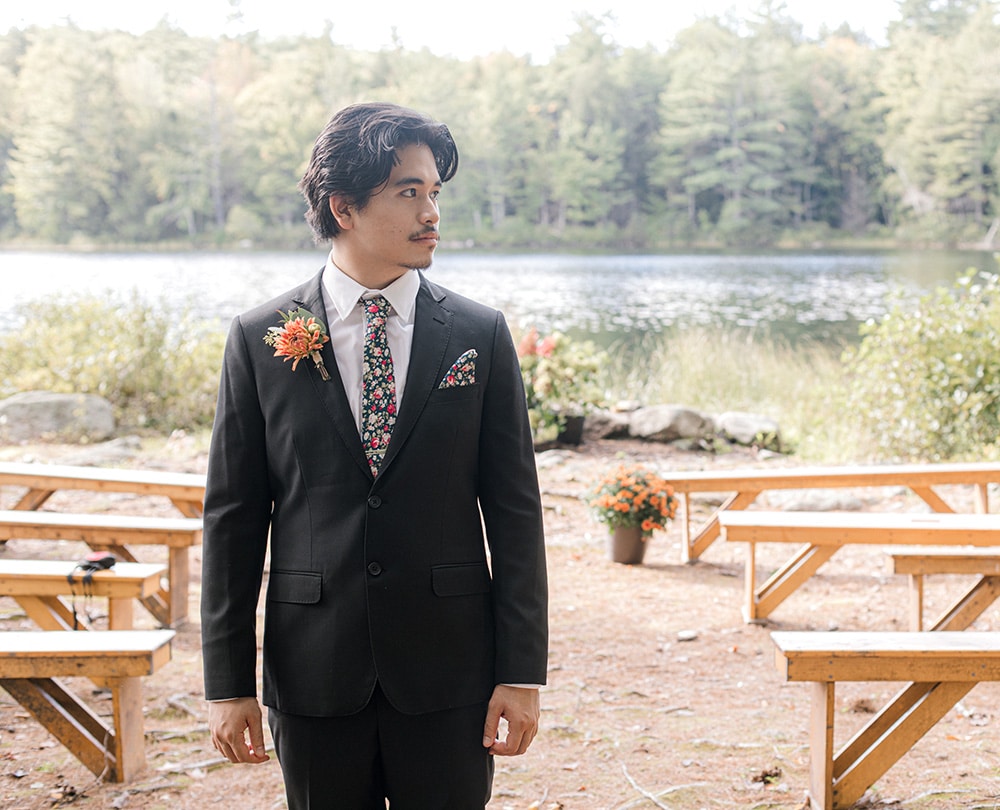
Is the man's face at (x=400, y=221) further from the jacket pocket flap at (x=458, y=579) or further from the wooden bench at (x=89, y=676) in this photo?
the wooden bench at (x=89, y=676)

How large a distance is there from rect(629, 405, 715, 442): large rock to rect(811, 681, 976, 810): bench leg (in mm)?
6359

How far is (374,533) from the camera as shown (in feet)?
5.88

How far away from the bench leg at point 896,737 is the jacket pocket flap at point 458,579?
1446 millimetres

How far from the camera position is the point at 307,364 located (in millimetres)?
1840

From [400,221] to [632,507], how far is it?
402 cm

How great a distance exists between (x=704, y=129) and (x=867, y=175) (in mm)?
8636

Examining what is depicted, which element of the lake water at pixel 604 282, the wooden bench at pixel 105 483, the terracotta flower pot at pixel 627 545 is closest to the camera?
the wooden bench at pixel 105 483

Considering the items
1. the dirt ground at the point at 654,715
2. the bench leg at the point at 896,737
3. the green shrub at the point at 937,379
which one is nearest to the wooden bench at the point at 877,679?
the bench leg at the point at 896,737

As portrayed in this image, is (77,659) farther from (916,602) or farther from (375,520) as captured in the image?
(916,602)

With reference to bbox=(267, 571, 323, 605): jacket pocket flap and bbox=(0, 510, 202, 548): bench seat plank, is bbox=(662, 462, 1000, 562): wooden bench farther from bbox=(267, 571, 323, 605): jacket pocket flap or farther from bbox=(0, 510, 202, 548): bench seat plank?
bbox=(267, 571, 323, 605): jacket pocket flap

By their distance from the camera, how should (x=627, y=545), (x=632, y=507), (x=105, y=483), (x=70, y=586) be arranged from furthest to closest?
1. (x=627, y=545)
2. (x=632, y=507)
3. (x=105, y=483)
4. (x=70, y=586)

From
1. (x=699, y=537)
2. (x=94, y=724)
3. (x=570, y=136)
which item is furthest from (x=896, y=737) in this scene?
(x=570, y=136)

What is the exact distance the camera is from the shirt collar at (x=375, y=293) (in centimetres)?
189

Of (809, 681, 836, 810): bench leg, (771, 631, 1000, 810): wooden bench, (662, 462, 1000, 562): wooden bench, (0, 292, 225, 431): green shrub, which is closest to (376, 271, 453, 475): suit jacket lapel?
(771, 631, 1000, 810): wooden bench
